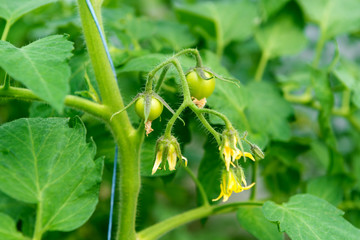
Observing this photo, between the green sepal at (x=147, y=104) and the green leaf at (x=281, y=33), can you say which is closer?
the green sepal at (x=147, y=104)

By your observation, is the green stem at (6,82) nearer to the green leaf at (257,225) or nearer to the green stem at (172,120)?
the green stem at (172,120)

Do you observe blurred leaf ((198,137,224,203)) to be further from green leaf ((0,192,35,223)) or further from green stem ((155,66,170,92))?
green leaf ((0,192,35,223))

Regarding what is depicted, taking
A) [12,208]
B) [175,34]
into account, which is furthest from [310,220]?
[175,34]

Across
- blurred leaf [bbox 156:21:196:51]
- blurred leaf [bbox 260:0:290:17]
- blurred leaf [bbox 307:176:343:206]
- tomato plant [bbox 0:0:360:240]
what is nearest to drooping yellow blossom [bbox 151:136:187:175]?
tomato plant [bbox 0:0:360:240]

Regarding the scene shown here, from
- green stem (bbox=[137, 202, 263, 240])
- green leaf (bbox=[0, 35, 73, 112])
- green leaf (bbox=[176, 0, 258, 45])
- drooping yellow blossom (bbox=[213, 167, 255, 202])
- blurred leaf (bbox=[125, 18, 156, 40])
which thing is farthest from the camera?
green leaf (bbox=[176, 0, 258, 45])

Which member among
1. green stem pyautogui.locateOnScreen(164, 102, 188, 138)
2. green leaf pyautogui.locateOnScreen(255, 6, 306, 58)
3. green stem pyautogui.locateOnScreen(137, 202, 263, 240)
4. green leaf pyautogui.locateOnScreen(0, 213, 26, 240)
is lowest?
green stem pyautogui.locateOnScreen(137, 202, 263, 240)

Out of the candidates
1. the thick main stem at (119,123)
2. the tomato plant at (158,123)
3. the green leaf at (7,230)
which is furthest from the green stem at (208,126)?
the green leaf at (7,230)

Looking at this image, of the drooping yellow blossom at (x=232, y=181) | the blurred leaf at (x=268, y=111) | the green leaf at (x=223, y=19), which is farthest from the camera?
the green leaf at (x=223, y=19)

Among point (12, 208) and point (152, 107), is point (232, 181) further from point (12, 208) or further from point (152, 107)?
point (12, 208)
